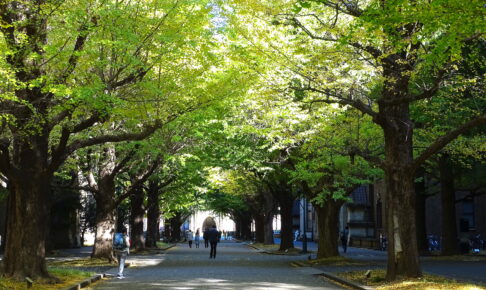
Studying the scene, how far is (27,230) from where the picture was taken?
16.8 metres

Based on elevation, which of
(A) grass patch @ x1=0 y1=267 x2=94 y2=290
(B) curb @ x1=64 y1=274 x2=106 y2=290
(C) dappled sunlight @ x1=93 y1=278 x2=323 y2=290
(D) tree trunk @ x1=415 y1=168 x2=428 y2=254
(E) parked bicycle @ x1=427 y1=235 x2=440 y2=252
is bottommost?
(C) dappled sunlight @ x1=93 y1=278 x2=323 y2=290

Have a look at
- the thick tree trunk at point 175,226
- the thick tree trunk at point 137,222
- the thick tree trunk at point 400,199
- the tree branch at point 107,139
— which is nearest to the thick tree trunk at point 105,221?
the tree branch at point 107,139

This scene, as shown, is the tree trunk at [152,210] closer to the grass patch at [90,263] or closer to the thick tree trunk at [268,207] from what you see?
the thick tree trunk at [268,207]

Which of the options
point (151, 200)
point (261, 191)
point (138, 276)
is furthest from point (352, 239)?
point (138, 276)

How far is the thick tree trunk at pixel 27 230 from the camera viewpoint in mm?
16688

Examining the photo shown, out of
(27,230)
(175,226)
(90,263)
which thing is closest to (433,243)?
(90,263)

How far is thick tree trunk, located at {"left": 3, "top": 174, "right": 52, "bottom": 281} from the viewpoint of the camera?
54.7 feet

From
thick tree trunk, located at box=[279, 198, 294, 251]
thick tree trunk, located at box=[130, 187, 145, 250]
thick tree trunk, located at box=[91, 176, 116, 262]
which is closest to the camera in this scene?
thick tree trunk, located at box=[91, 176, 116, 262]

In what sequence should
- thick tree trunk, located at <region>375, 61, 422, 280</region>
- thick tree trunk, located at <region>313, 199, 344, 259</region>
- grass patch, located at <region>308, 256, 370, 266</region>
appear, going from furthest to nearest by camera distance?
thick tree trunk, located at <region>313, 199, 344, 259</region>, grass patch, located at <region>308, 256, 370, 266</region>, thick tree trunk, located at <region>375, 61, 422, 280</region>

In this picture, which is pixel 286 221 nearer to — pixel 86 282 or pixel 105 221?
pixel 105 221

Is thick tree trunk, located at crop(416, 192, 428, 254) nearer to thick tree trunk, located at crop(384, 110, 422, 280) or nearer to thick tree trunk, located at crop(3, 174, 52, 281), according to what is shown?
thick tree trunk, located at crop(384, 110, 422, 280)

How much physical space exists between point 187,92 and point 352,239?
4514 cm

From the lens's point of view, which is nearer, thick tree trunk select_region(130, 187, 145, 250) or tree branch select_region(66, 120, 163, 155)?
tree branch select_region(66, 120, 163, 155)

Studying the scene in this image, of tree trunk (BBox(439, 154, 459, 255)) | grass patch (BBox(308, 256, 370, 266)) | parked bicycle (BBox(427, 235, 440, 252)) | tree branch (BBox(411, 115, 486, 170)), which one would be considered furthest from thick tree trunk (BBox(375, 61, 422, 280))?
parked bicycle (BBox(427, 235, 440, 252))
